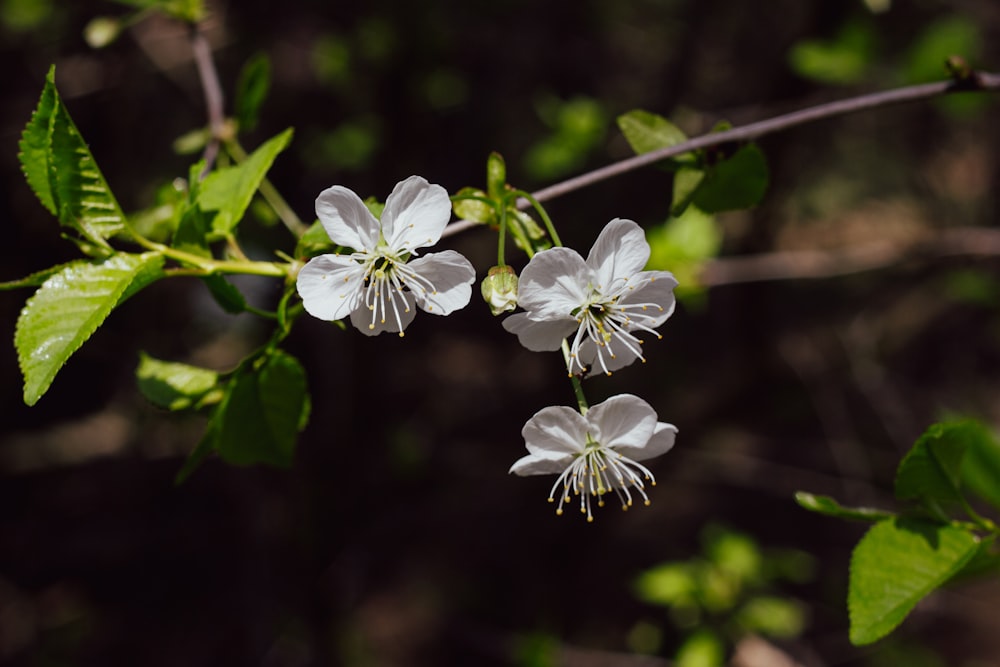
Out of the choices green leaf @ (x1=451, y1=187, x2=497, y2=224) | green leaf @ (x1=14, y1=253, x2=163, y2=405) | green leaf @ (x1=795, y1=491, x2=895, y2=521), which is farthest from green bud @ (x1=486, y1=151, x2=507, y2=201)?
green leaf @ (x1=795, y1=491, x2=895, y2=521)

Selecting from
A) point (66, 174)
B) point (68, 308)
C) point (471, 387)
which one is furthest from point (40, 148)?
point (471, 387)

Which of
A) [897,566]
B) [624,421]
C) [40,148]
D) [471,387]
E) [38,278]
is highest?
[40,148]

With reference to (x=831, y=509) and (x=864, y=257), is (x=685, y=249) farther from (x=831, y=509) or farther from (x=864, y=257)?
(x=831, y=509)

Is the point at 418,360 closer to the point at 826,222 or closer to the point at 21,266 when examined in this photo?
the point at 21,266

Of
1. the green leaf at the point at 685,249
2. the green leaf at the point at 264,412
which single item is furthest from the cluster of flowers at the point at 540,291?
the green leaf at the point at 685,249

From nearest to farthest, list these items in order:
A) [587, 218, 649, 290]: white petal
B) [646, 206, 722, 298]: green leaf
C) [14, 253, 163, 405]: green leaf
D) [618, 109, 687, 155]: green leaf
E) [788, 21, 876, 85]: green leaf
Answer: [14, 253, 163, 405]: green leaf, [587, 218, 649, 290]: white petal, [618, 109, 687, 155]: green leaf, [646, 206, 722, 298]: green leaf, [788, 21, 876, 85]: green leaf

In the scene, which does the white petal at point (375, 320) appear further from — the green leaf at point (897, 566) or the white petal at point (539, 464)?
the green leaf at point (897, 566)

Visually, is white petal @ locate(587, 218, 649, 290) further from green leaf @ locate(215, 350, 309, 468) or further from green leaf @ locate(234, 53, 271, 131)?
green leaf @ locate(234, 53, 271, 131)
